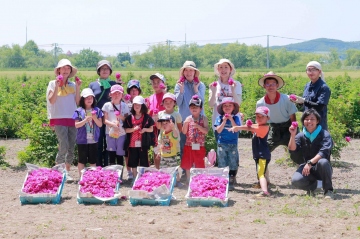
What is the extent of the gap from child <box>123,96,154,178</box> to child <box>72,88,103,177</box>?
1.52 ft

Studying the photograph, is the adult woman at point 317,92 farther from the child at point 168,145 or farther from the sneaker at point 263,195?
the child at point 168,145

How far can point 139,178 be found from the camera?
8.47 meters

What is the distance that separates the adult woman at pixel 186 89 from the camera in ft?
31.1

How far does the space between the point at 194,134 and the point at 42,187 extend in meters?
2.46

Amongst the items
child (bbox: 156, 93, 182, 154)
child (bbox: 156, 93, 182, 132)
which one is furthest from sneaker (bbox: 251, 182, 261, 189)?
child (bbox: 156, 93, 182, 132)

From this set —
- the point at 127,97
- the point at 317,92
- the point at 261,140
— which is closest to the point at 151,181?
the point at 127,97

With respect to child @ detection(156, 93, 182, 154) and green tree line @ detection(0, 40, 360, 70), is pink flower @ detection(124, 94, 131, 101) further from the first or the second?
green tree line @ detection(0, 40, 360, 70)

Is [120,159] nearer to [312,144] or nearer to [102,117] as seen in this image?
[102,117]

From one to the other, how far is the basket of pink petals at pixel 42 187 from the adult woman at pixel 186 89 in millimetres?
2155

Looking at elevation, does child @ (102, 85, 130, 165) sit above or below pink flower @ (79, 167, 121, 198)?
above

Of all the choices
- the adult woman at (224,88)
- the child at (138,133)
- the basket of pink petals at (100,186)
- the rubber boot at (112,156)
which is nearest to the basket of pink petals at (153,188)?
the basket of pink petals at (100,186)

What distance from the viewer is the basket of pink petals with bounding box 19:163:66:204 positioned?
8086 millimetres

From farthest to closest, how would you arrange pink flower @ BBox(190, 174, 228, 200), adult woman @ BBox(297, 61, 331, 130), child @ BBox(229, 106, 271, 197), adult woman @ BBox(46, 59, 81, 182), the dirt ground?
1. adult woman @ BBox(46, 59, 81, 182)
2. adult woman @ BBox(297, 61, 331, 130)
3. child @ BBox(229, 106, 271, 197)
4. pink flower @ BBox(190, 174, 228, 200)
5. the dirt ground

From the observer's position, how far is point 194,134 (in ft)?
30.5
